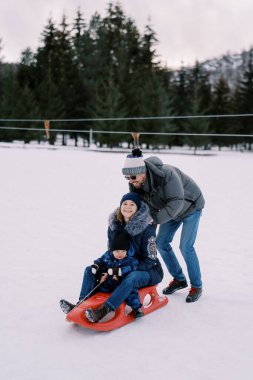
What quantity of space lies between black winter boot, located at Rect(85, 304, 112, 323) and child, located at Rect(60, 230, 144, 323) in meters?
0.26

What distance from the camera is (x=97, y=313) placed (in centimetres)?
351

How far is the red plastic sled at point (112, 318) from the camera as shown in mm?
3498

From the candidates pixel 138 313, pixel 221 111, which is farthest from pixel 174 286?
pixel 221 111

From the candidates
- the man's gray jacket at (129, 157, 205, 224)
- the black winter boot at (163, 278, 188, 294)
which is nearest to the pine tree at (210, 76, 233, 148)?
the black winter boot at (163, 278, 188, 294)

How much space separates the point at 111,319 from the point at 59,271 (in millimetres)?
1520

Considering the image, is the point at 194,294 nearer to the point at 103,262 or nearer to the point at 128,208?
the point at 103,262

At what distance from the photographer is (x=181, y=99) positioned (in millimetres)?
42344

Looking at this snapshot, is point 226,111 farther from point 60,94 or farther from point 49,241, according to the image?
point 49,241

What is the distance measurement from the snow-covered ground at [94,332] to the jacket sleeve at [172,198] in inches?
34.6

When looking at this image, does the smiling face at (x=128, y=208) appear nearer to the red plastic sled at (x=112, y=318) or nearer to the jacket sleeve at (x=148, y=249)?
the jacket sleeve at (x=148, y=249)

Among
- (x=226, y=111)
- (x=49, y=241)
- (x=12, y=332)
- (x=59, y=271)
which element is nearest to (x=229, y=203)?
(x=49, y=241)

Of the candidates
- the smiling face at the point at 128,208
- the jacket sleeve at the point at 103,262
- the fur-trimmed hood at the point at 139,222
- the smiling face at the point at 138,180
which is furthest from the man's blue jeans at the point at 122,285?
the smiling face at the point at 138,180

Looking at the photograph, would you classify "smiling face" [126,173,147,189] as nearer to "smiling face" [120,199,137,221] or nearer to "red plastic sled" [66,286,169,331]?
"smiling face" [120,199,137,221]

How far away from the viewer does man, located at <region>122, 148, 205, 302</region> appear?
3803 mm
